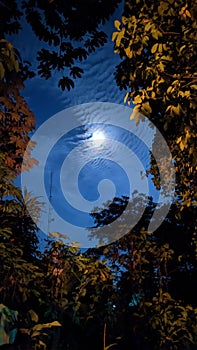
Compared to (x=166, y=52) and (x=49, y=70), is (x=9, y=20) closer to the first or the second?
(x=49, y=70)

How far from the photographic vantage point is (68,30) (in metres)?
4.05

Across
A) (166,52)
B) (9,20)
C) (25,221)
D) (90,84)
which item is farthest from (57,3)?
(90,84)

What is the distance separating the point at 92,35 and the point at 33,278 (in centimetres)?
288

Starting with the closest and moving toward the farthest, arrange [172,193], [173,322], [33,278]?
[33,278]
[173,322]
[172,193]

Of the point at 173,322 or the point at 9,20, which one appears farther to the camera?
the point at 173,322

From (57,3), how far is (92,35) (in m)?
0.53

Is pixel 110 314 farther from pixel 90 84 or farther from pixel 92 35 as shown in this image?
pixel 90 84

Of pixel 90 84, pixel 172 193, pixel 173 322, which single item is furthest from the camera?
pixel 90 84

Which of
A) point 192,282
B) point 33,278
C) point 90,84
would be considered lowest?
point 33,278

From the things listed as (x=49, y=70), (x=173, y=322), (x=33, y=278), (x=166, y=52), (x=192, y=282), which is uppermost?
(x=49, y=70)

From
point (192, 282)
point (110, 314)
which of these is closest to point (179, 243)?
point (192, 282)

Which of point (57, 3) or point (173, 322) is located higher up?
point (57, 3)

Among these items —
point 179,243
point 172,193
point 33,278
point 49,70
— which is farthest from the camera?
point 179,243

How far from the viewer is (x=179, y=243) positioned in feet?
27.8
